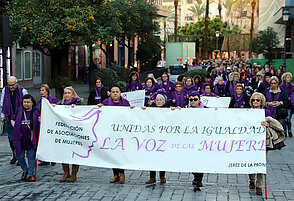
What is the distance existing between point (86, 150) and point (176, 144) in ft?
5.00

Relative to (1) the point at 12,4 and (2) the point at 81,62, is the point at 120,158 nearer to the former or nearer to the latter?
(1) the point at 12,4

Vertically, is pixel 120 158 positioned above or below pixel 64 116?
below

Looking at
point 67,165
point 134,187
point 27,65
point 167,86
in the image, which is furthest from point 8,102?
point 27,65

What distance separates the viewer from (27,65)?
107ft

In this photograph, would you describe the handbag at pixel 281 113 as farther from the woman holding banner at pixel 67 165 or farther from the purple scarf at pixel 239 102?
the woman holding banner at pixel 67 165

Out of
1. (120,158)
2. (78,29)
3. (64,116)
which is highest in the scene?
(78,29)

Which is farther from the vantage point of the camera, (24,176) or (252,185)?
(24,176)

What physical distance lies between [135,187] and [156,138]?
0.93 m

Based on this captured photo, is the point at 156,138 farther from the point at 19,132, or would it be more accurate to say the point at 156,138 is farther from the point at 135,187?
the point at 19,132

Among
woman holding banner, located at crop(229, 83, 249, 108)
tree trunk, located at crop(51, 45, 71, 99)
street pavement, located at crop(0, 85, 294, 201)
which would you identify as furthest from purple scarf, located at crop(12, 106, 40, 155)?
tree trunk, located at crop(51, 45, 71, 99)

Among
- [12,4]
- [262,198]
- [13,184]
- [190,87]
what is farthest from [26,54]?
[262,198]

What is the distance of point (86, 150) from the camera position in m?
8.02

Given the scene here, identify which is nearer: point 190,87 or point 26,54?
point 190,87

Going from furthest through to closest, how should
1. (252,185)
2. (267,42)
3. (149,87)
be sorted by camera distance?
(267,42) < (149,87) < (252,185)
